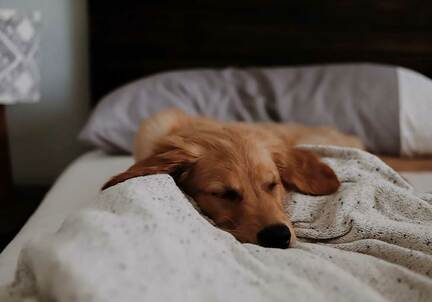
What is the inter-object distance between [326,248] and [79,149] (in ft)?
5.67

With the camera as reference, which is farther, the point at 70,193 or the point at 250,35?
the point at 250,35

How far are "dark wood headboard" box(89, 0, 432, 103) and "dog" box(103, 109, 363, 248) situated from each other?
1.01 meters

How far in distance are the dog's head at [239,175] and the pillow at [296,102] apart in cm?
70

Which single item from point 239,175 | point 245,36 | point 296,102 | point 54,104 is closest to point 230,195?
point 239,175

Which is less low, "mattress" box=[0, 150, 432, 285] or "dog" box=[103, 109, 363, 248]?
"dog" box=[103, 109, 363, 248]

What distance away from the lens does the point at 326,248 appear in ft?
3.23

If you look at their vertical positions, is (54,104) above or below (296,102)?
below

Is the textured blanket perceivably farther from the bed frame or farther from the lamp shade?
the bed frame

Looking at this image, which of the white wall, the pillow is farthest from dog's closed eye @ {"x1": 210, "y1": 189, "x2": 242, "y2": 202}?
the white wall

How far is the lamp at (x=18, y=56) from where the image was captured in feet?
5.97

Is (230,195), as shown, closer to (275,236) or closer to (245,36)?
(275,236)

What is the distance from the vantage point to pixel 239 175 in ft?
3.99

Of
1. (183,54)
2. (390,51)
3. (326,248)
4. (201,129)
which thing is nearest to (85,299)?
(326,248)

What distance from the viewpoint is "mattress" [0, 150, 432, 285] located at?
1.15 meters
